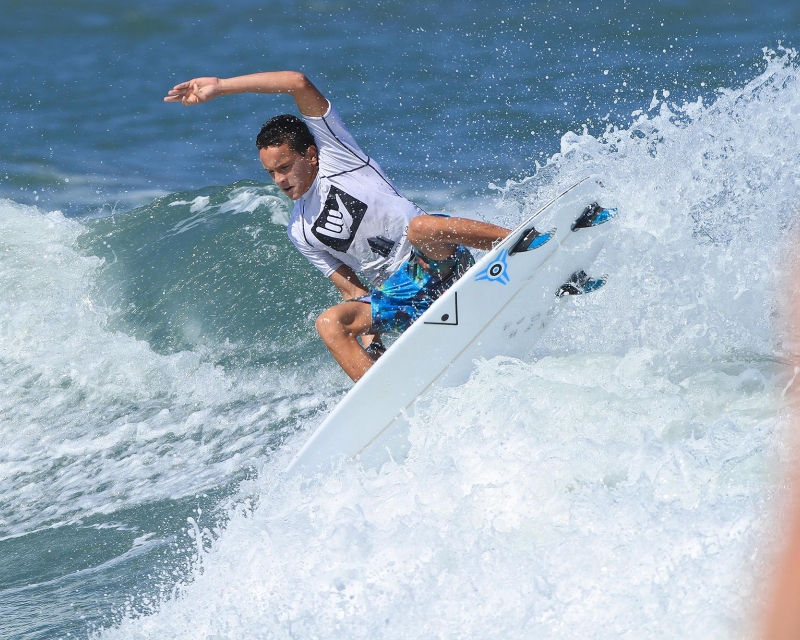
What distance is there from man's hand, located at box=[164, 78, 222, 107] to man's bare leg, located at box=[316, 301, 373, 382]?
1228 millimetres

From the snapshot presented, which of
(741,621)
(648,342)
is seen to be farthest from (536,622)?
(648,342)

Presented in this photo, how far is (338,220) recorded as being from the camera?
5055 millimetres

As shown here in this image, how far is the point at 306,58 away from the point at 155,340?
729cm

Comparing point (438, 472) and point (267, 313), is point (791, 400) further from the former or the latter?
point (267, 313)

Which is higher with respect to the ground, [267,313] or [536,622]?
[536,622]

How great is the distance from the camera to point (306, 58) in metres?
14.1

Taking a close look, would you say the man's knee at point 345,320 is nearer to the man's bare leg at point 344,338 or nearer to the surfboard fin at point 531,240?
the man's bare leg at point 344,338

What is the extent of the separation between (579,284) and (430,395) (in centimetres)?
115

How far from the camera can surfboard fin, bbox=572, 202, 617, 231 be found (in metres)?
5.29

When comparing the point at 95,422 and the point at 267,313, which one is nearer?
the point at 95,422

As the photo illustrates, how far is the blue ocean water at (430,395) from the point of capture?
360cm

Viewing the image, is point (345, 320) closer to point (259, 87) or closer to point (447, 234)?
point (447, 234)

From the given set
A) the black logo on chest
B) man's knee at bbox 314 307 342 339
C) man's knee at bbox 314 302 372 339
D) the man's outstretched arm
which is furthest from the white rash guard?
man's knee at bbox 314 307 342 339

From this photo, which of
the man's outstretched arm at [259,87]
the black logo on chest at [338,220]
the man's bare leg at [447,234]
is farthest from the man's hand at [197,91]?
the man's bare leg at [447,234]
